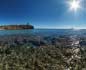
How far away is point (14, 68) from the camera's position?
1034 centimetres

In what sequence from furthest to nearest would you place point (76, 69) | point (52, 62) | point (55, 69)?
point (52, 62) < point (55, 69) < point (76, 69)

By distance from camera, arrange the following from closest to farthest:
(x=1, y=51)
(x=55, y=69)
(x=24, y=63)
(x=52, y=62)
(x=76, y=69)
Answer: (x=76, y=69)
(x=55, y=69)
(x=24, y=63)
(x=52, y=62)
(x=1, y=51)

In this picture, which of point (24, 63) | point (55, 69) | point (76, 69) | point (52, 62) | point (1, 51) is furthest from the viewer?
point (1, 51)

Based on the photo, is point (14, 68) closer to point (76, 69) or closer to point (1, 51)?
point (76, 69)

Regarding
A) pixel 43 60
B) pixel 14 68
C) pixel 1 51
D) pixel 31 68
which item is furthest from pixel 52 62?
pixel 1 51

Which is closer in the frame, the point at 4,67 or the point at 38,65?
the point at 4,67

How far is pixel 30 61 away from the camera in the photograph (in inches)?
468

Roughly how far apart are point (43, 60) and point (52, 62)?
83 centimetres

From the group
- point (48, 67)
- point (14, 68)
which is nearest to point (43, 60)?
point (48, 67)

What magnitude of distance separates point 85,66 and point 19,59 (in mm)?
4480

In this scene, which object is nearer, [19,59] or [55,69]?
[55,69]

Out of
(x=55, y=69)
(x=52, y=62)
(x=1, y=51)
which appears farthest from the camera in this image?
(x=1, y=51)

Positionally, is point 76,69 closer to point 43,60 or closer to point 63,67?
point 63,67

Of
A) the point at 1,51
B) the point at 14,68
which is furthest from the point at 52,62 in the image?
the point at 1,51
